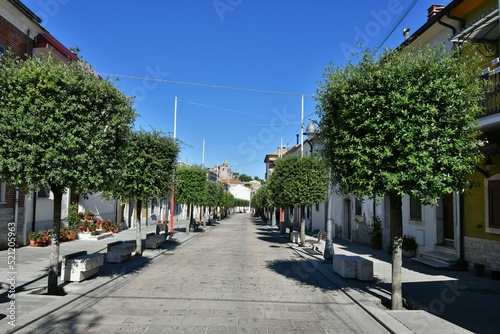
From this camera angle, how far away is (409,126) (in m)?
6.63

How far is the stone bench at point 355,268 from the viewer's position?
10070 millimetres

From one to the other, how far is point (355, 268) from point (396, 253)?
320 centimetres

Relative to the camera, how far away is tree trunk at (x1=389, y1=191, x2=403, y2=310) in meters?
7.24

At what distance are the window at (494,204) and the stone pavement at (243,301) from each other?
65.0 inches

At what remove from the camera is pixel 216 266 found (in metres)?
12.7

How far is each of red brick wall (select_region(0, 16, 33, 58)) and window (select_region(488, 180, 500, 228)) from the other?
1649 cm

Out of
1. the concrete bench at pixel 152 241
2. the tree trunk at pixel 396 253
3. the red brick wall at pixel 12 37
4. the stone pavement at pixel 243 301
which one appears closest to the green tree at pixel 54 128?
the stone pavement at pixel 243 301

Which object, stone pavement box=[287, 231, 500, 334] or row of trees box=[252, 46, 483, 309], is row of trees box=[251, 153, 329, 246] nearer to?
stone pavement box=[287, 231, 500, 334]

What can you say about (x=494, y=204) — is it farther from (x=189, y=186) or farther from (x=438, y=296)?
(x=189, y=186)

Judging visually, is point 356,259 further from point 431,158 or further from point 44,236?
point 44,236

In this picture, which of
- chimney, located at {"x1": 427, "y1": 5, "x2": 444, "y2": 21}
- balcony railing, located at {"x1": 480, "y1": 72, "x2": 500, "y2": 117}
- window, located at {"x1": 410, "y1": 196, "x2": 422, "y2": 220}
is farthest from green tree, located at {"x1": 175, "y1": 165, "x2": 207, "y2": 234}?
balcony railing, located at {"x1": 480, "y1": 72, "x2": 500, "y2": 117}

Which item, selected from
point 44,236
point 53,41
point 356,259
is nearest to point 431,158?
point 356,259

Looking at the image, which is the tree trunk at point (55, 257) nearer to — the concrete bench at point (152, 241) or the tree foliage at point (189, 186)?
the concrete bench at point (152, 241)

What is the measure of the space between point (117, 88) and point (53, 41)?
10808mm
